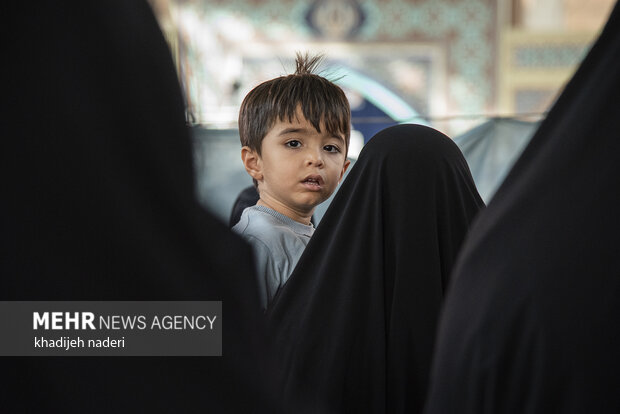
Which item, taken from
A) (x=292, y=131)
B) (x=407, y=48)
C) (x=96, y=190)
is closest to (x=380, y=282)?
(x=96, y=190)

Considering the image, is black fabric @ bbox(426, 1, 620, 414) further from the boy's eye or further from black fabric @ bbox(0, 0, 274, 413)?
the boy's eye

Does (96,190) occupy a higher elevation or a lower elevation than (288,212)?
lower

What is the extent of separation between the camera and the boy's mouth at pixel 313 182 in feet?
3.87

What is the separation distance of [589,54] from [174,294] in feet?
1.01

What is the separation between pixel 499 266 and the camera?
0.47 metres

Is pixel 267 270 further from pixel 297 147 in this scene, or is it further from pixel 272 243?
pixel 297 147

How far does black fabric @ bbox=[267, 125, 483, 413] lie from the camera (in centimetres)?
71

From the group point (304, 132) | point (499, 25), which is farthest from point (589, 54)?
point (499, 25)

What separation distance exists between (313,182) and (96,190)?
33.0 inches

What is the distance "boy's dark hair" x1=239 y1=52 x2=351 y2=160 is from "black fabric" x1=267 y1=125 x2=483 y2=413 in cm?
42

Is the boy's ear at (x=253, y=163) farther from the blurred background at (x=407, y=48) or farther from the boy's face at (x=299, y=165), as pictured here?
the blurred background at (x=407, y=48)

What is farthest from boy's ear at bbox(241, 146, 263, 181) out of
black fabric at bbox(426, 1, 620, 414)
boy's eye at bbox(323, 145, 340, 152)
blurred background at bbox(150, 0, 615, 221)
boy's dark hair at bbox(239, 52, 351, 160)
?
blurred background at bbox(150, 0, 615, 221)

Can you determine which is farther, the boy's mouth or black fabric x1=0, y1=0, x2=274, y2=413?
the boy's mouth

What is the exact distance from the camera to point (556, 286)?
45cm
